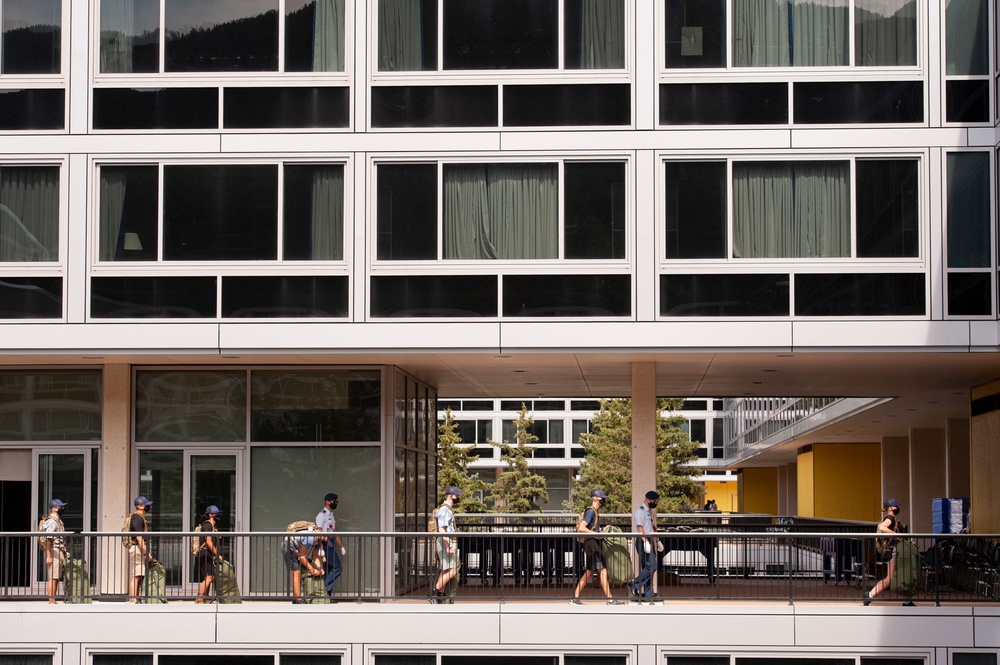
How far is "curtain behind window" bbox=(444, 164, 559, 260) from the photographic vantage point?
2094 cm

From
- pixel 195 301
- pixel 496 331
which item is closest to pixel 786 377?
pixel 496 331

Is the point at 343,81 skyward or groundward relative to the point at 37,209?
skyward

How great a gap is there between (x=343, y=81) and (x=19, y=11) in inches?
204

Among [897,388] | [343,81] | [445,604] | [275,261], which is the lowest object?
[445,604]

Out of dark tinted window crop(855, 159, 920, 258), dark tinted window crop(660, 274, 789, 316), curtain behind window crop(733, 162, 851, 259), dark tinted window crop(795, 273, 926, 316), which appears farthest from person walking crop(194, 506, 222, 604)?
dark tinted window crop(855, 159, 920, 258)

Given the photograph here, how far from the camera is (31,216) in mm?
21297

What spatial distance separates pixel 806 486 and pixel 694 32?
31425 mm

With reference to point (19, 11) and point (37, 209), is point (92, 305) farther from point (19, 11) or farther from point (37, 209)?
point (19, 11)

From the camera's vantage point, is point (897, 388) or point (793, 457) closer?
point (897, 388)

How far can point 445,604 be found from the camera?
1945 centimetres

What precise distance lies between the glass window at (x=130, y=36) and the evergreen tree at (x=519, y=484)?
54657 mm

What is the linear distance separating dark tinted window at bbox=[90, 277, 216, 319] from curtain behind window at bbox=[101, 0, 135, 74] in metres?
3.51

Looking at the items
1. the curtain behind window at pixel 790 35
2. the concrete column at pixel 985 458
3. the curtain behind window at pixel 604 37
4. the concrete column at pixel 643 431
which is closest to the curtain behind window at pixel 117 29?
the curtain behind window at pixel 604 37

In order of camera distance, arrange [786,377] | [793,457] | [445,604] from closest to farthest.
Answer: [445,604] < [786,377] < [793,457]
